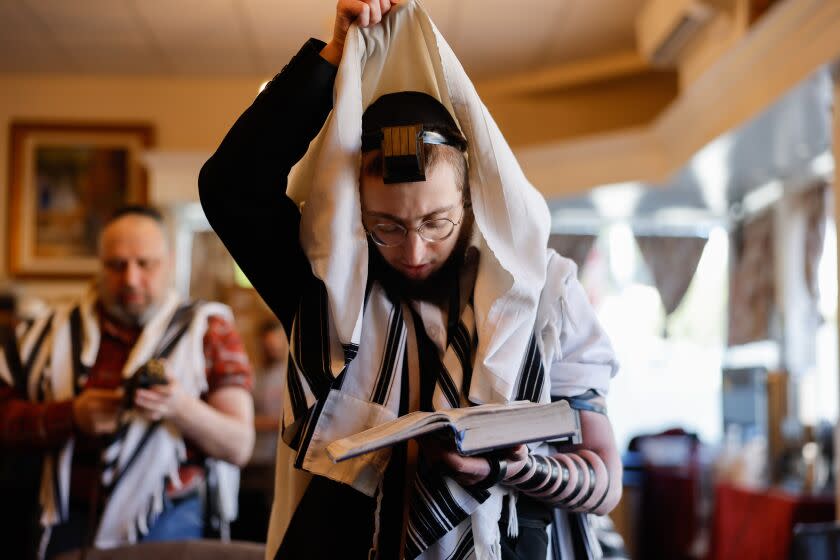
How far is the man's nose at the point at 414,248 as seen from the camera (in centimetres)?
109

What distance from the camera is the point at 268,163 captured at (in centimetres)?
109

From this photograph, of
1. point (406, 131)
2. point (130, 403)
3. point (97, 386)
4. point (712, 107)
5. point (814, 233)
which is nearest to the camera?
point (406, 131)

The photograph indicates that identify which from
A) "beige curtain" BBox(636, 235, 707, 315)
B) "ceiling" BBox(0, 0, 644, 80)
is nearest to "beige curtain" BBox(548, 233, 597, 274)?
"beige curtain" BBox(636, 235, 707, 315)

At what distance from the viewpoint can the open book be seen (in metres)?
0.89

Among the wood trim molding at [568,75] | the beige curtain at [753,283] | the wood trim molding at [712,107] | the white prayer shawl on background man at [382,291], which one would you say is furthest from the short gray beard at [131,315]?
the beige curtain at [753,283]

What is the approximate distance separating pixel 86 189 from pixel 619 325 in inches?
141

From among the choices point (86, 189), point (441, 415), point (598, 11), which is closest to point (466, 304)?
point (441, 415)

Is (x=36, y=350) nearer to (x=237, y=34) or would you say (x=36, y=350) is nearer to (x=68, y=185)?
(x=237, y=34)

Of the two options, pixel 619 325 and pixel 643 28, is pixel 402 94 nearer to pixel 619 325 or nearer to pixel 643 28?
pixel 643 28

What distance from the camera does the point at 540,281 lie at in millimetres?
1098

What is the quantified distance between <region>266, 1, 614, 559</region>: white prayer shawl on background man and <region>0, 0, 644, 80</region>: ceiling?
3157 mm

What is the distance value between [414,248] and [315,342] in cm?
15

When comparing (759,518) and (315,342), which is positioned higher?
(315,342)

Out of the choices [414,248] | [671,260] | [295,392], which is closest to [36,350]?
[295,392]
